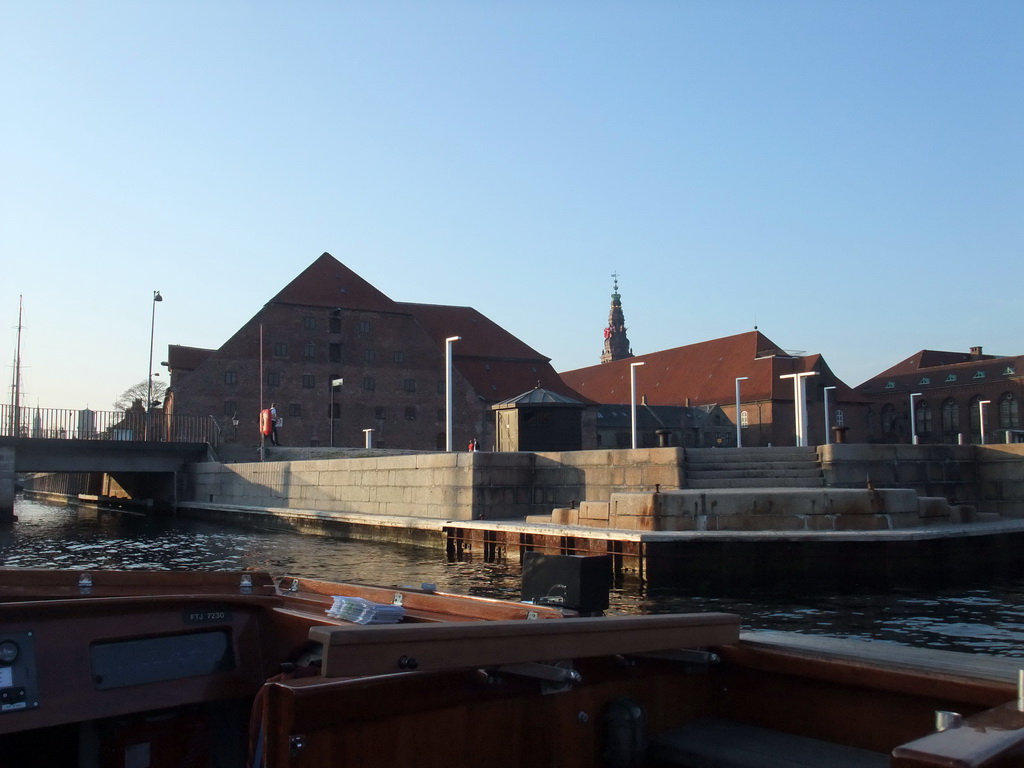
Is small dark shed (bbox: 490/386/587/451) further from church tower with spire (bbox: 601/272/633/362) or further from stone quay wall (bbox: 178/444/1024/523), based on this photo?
church tower with spire (bbox: 601/272/633/362)

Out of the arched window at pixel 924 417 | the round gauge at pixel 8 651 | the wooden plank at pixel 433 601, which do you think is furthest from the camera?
the arched window at pixel 924 417

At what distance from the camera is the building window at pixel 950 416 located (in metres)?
85.1

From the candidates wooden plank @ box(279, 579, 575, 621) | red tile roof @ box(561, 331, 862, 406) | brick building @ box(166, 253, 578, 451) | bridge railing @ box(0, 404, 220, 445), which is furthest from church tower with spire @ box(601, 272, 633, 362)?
wooden plank @ box(279, 579, 575, 621)

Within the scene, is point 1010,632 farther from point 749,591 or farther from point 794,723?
point 794,723

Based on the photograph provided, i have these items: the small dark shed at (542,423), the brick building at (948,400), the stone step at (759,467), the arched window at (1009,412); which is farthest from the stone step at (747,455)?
the arched window at (1009,412)

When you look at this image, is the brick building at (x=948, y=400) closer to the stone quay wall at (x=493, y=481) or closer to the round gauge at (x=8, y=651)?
the stone quay wall at (x=493, y=481)

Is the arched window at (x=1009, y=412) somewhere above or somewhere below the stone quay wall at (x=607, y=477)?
above

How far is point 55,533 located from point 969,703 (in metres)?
27.1

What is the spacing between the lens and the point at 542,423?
78.3 ft

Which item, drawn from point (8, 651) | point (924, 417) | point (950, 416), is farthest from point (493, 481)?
point (924, 417)

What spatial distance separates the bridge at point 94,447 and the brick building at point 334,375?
58.6 feet

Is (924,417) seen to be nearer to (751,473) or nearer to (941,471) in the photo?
(941,471)

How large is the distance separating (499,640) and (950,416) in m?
92.6

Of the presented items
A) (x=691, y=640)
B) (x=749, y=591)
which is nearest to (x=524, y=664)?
(x=691, y=640)
